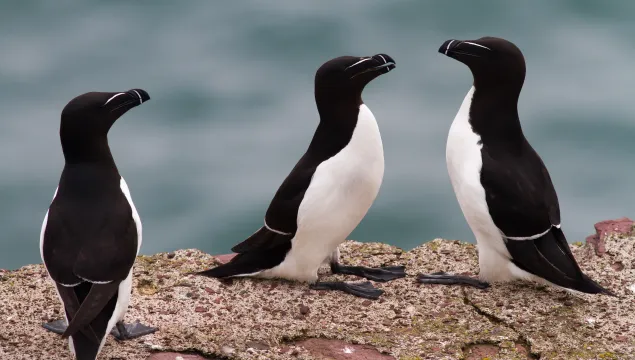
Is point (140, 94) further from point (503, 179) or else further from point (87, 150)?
point (503, 179)

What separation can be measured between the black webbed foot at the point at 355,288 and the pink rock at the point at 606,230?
1.78 meters

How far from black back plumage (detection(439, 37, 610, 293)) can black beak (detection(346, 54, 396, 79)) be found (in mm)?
471

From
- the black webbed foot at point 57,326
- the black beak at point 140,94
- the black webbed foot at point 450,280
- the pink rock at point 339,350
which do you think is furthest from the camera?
the black webbed foot at point 450,280

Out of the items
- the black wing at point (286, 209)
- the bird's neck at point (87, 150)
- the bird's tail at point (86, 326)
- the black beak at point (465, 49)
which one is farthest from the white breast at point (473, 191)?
the bird's tail at point (86, 326)

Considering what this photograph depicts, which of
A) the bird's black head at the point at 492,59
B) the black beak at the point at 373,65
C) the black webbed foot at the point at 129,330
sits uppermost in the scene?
the bird's black head at the point at 492,59

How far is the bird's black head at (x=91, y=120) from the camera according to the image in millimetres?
6879

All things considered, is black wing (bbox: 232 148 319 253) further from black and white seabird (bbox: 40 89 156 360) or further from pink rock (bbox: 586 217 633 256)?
pink rock (bbox: 586 217 633 256)

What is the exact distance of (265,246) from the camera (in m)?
7.87

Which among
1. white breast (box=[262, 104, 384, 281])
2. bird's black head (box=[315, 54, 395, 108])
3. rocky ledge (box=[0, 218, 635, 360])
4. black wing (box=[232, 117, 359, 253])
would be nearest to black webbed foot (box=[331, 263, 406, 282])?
rocky ledge (box=[0, 218, 635, 360])

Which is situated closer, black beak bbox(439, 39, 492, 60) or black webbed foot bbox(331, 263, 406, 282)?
black beak bbox(439, 39, 492, 60)

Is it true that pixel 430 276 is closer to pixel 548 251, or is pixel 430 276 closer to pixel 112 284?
pixel 548 251

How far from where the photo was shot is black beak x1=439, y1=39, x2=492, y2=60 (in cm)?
763

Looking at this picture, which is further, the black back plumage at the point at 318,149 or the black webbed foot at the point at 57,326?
the black back plumage at the point at 318,149

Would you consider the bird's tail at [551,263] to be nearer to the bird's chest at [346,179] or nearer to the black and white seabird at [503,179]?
the black and white seabird at [503,179]
